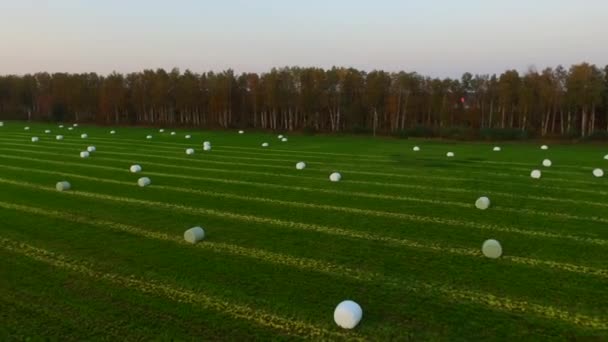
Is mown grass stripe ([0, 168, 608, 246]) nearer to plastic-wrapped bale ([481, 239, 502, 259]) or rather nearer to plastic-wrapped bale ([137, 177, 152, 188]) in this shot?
plastic-wrapped bale ([137, 177, 152, 188])

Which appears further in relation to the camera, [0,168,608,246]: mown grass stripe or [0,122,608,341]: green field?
[0,168,608,246]: mown grass stripe

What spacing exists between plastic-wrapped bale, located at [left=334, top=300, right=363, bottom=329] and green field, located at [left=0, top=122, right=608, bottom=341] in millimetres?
79

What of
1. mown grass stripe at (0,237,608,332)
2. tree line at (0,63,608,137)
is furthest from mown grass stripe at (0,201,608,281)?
tree line at (0,63,608,137)

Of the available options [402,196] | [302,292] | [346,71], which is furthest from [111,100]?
[302,292]

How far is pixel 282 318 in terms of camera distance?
519 cm

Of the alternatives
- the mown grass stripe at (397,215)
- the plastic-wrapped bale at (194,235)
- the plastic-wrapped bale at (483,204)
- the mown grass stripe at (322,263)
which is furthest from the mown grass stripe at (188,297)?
the plastic-wrapped bale at (483,204)

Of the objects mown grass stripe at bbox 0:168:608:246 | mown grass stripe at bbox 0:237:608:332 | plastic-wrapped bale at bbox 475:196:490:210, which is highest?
plastic-wrapped bale at bbox 475:196:490:210

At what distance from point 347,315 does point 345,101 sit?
49375 millimetres

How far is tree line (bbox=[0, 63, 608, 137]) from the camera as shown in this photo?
44.5 m

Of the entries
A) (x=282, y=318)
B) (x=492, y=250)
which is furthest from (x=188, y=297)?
(x=492, y=250)

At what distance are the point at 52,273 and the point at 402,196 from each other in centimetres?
784

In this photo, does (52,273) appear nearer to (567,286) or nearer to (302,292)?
(302,292)

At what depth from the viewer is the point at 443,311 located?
536cm

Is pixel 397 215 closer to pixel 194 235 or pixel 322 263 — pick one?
pixel 322 263
